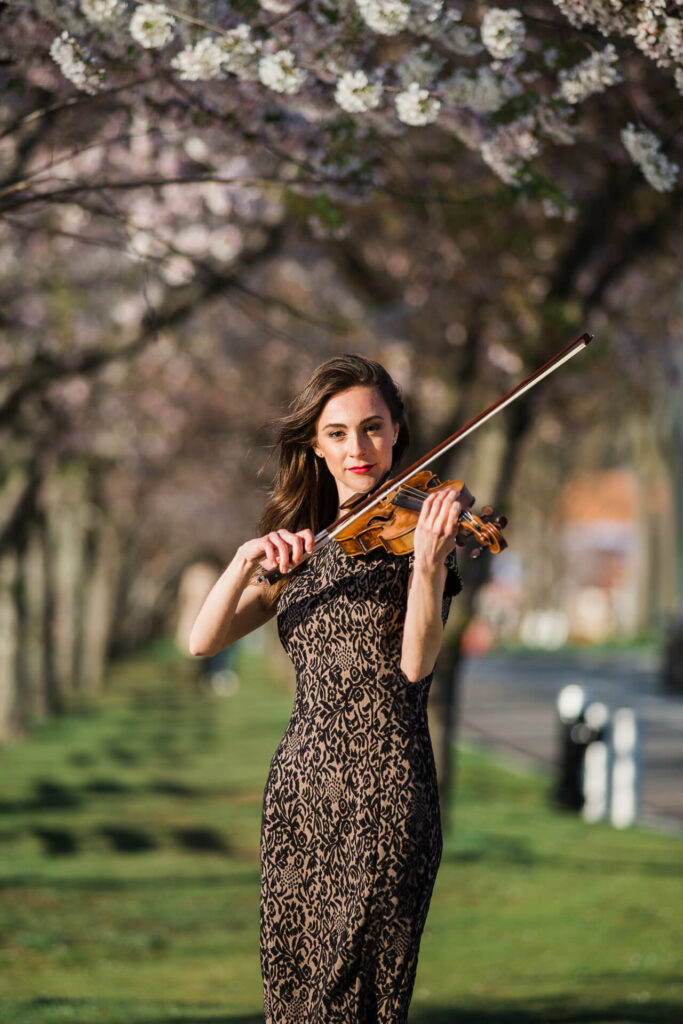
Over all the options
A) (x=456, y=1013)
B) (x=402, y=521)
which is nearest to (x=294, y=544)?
(x=402, y=521)

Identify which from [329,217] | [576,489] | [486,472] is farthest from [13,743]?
[576,489]

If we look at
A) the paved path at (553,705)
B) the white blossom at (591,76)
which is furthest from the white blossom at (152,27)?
the paved path at (553,705)

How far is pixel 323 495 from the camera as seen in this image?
159 inches

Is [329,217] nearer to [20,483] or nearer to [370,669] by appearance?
[370,669]

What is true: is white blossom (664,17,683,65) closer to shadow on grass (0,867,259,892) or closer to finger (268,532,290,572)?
finger (268,532,290,572)

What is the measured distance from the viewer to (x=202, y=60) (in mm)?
4758

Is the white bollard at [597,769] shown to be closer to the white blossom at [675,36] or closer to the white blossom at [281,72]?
the white blossom at [281,72]

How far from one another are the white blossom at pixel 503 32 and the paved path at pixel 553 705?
32.4 feet

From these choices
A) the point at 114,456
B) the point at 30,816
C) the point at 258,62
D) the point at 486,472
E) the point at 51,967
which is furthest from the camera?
the point at 114,456

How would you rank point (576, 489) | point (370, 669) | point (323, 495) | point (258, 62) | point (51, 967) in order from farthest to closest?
point (576, 489) < point (51, 967) < point (258, 62) < point (323, 495) < point (370, 669)

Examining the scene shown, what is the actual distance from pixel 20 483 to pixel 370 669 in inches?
507

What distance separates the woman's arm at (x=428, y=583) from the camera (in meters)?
3.39

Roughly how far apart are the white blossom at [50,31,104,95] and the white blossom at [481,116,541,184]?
1.44 metres

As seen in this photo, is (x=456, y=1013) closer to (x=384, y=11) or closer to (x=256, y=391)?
(x=384, y=11)
